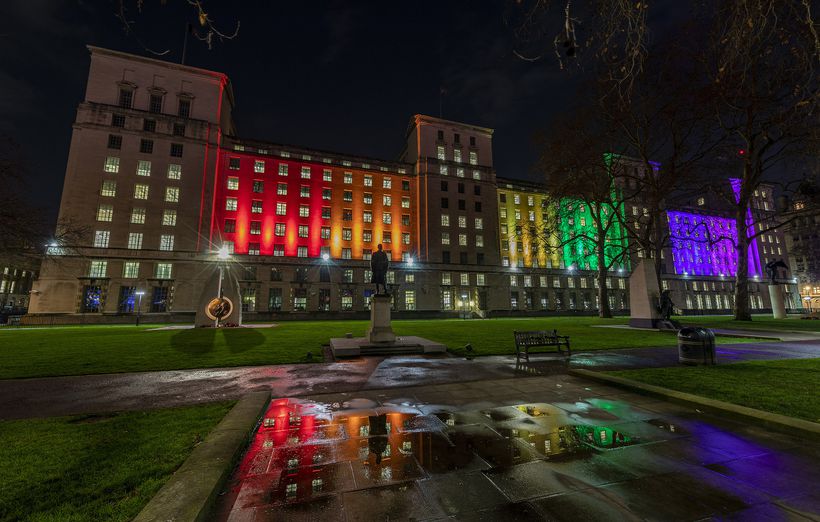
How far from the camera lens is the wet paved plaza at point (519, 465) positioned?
8.72 feet

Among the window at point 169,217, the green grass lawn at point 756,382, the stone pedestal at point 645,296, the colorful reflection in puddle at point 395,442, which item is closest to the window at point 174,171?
the window at point 169,217

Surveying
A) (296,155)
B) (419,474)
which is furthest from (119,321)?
(419,474)

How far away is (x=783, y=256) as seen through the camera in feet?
273

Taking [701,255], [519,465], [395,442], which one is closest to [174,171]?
[395,442]

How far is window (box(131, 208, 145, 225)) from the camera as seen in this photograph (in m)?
42.0

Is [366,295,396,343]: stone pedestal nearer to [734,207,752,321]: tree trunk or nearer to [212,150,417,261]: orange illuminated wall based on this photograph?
[734,207,752,321]: tree trunk

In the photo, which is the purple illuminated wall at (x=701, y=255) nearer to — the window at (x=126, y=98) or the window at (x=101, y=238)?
the window at (x=126, y=98)

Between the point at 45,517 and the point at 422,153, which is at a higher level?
the point at 422,153

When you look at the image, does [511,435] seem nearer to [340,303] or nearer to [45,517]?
[45,517]

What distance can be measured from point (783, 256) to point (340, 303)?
111839mm

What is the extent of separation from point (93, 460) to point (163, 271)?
4744 cm

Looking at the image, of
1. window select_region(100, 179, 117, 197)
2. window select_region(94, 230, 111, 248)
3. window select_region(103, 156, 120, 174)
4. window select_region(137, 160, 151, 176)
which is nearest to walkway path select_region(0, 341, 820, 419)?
window select_region(94, 230, 111, 248)

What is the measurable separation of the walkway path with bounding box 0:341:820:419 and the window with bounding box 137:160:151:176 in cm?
4630

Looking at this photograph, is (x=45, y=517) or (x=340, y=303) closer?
(x=45, y=517)
